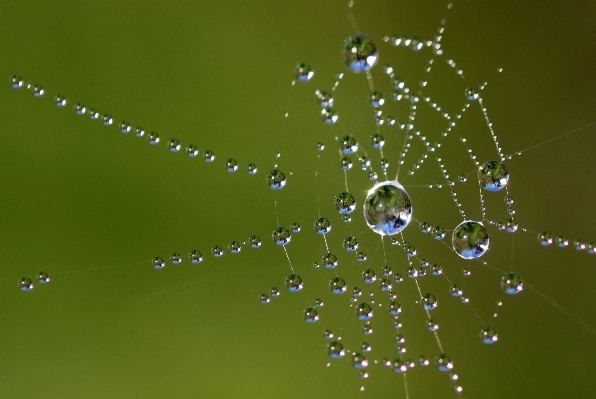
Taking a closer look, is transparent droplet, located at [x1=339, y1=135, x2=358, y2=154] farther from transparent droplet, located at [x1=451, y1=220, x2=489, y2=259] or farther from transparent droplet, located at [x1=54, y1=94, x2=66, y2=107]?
transparent droplet, located at [x1=54, y1=94, x2=66, y2=107]

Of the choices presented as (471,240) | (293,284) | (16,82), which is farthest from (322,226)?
(16,82)

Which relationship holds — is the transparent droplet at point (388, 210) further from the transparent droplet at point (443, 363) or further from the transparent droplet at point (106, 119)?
the transparent droplet at point (106, 119)

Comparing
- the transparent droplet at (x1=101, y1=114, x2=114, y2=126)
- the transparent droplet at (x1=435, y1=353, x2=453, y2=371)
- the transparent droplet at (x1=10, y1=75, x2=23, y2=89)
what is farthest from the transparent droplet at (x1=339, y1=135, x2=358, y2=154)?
the transparent droplet at (x1=10, y1=75, x2=23, y2=89)

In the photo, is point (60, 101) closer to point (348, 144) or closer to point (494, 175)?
point (348, 144)

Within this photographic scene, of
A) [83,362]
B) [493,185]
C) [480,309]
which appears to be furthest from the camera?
[480,309]

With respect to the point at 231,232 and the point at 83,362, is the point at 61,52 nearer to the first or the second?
the point at 231,232

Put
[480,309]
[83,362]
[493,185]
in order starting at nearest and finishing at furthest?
[493,185], [83,362], [480,309]

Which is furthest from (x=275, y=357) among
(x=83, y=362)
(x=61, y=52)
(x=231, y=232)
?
(x=61, y=52)
